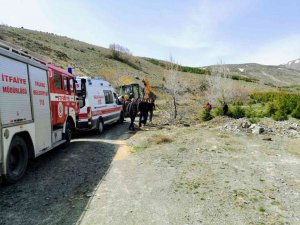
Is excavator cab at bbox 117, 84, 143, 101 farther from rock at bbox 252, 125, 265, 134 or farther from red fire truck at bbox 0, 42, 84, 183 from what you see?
red fire truck at bbox 0, 42, 84, 183

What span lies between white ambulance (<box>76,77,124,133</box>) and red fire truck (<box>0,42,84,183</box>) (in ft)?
10.7

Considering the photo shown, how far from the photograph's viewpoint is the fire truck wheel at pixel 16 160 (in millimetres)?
7625

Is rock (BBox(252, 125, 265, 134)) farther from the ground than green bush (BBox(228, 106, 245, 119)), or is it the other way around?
green bush (BBox(228, 106, 245, 119))

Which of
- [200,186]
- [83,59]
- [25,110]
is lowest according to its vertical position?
[200,186]

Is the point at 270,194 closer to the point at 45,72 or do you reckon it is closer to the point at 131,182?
the point at 131,182

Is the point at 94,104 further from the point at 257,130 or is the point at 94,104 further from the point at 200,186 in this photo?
the point at 200,186

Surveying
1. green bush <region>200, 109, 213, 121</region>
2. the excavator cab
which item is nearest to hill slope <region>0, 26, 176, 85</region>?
the excavator cab

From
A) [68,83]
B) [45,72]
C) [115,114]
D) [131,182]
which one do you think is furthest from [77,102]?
[131,182]

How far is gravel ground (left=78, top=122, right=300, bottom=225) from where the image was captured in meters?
6.13

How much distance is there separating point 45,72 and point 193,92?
51150mm

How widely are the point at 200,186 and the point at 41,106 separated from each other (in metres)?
5.02

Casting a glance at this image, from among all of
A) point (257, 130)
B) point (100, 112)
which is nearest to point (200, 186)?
point (257, 130)

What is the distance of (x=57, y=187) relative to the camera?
25.5ft

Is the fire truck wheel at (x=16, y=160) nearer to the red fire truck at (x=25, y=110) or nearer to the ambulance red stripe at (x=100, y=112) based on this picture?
the red fire truck at (x=25, y=110)
